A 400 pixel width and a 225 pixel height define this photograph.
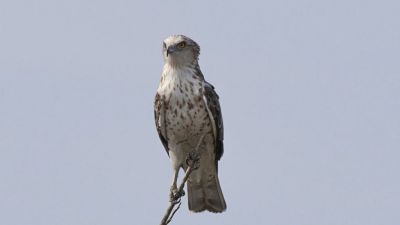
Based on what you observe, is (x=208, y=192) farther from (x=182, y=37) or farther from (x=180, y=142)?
(x=182, y=37)

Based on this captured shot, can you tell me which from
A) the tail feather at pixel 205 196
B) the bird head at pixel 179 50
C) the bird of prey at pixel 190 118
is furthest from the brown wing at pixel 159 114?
the tail feather at pixel 205 196

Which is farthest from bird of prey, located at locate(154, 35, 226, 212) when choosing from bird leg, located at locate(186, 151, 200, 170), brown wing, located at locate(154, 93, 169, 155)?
bird leg, located at locate(186, 151, 200, 170)

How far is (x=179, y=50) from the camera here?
13203 millimetres

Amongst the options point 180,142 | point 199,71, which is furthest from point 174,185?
point 199,71

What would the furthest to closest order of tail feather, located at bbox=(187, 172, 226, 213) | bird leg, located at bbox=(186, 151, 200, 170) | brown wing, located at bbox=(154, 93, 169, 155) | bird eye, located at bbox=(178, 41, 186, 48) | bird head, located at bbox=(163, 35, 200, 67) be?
1. tail feather, located at bbox=(187, 172, 226, 213)
2. bird eye, located at bbox=(178, 41, 186, 48)
3. bird head, located at bbox=(163, 35, 200, 67)
4. brown wing, located at bbox=(154, 93, 169, 155)
5. bird leg, located at bbox=(186, 151, 200, 170)

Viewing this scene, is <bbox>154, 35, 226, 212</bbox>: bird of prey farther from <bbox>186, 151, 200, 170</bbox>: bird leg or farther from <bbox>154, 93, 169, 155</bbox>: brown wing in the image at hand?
<bbox>186, 151, 200, 170</bbox>: bird leg

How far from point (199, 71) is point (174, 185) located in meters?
2.29

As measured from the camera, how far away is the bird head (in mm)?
13102

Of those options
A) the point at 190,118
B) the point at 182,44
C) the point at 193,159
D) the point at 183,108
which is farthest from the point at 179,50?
the point at 193,159

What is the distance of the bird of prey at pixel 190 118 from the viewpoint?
12727 mm

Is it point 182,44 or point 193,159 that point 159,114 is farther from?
point 193,159

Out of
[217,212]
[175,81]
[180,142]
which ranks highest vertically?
[175,81]

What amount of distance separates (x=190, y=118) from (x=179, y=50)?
1.09 metres

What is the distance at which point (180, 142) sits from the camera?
12891 mm
